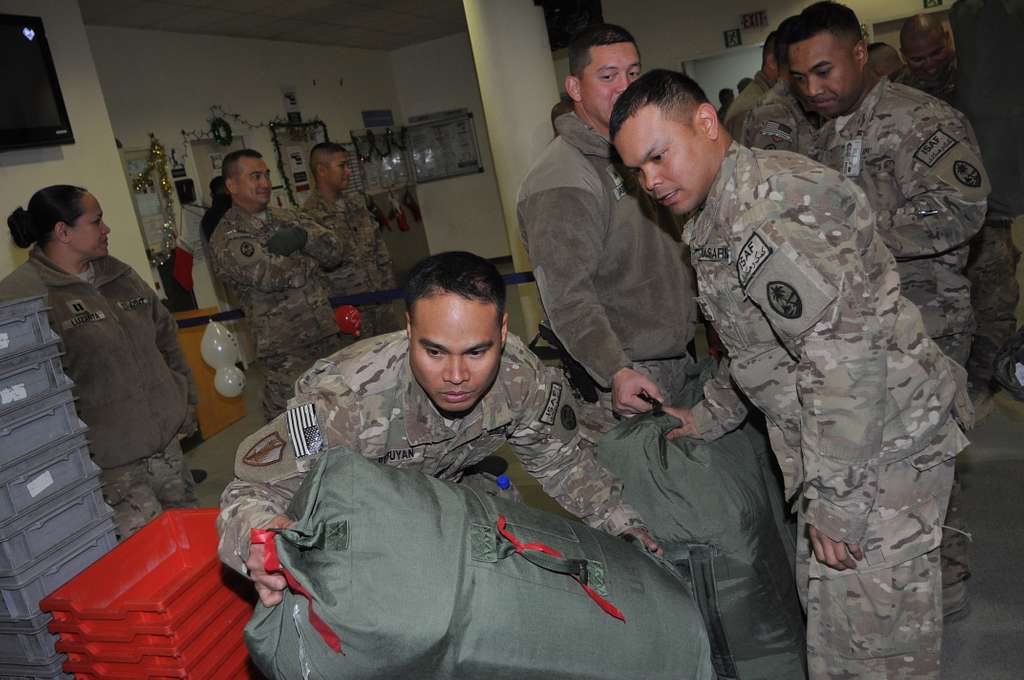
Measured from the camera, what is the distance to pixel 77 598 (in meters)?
1.80

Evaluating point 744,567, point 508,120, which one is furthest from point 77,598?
point 508,120

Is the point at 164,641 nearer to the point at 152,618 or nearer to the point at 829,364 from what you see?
the point at 152,618

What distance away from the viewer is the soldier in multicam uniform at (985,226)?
2.95 m

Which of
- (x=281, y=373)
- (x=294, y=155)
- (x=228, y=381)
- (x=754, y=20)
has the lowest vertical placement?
(x=228, y=381)

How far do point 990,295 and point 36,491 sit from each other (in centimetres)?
358

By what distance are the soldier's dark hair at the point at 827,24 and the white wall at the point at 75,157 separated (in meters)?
3.90

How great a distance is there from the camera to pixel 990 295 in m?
3.30

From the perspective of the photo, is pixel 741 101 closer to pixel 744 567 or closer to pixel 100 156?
pixel 744 567

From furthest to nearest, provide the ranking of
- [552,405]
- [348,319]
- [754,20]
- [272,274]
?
[754,20], [348,319], [272,274], [552,405]

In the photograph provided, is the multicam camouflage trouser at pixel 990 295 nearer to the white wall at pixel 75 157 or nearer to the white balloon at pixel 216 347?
the white balloon at pixel 216 347

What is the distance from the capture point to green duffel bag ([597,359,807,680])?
1547 millimetres

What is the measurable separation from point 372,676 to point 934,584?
1068 millimetres

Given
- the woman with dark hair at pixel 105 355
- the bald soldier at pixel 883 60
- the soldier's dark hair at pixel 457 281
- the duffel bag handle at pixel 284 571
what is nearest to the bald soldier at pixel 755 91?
the bald soldier at pixel 883 60

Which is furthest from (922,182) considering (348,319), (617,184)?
(348,319)
